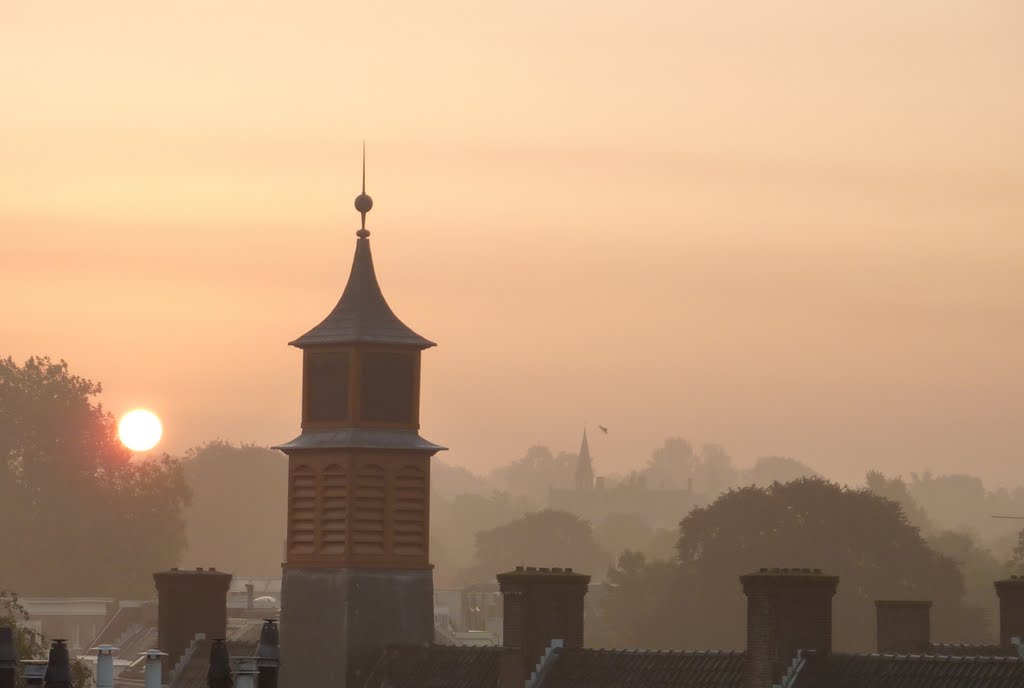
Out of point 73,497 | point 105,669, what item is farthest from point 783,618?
point 73,497

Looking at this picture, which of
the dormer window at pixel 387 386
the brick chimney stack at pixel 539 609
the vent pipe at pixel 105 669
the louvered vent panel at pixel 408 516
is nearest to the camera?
the vent pipe at pixel 105 669

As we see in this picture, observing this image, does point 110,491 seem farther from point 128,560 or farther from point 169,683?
point 169,683

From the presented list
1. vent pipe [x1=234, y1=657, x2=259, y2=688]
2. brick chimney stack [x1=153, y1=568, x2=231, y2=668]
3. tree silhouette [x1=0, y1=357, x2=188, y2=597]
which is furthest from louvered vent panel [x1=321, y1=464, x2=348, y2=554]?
tree silhouette [x1=0, y1=357, x2=188, y2=597]

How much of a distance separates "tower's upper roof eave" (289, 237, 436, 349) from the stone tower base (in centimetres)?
527

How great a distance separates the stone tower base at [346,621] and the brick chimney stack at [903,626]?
10.7m

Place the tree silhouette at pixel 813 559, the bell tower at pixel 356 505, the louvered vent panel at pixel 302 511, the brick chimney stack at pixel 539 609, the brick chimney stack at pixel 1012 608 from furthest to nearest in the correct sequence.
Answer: the tree silhouette at pixel 813 559 → the louvered vent panel at pixel 302 511 → the bell tower at pixel 356 505 → the brick chimney stack at pixel 1012 608 → the brick chimney stack at pixel 539 609

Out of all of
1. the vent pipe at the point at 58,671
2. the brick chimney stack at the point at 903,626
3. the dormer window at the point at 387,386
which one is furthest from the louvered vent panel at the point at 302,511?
the vent pipe at the point at 58,671

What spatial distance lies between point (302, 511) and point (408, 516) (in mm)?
2556

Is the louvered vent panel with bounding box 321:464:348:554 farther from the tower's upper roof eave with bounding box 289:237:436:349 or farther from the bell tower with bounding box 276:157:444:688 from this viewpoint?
the tower's upper roof eave with bounding box 289:237:436:349

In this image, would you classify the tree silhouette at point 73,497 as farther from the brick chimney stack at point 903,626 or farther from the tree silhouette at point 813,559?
the brick chimney stack at point 903,626

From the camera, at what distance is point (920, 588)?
134375 mm

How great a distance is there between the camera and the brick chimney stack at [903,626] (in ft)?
209

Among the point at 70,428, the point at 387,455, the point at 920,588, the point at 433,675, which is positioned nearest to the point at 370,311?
the point at 387,455

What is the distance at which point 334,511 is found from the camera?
62.7 metres
